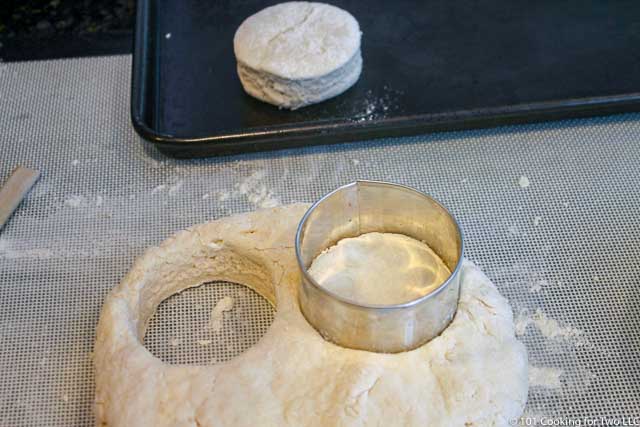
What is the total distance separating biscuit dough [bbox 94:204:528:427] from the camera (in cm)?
142

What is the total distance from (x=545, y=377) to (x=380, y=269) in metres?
0.45

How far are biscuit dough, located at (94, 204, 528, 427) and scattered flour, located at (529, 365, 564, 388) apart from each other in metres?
0.09

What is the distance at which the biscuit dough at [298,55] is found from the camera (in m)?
2.13

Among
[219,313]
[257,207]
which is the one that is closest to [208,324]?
[219,313]

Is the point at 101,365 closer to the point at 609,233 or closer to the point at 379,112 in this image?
the point at 379,112

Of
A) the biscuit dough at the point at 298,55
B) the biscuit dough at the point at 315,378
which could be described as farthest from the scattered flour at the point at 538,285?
the biscuit dough at the point at 298,55

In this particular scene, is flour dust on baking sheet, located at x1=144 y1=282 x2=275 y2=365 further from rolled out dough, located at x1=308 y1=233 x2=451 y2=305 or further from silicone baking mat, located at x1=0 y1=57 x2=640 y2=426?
rolled out dough, located at x1=308 y1=233 x2=451 y2=305

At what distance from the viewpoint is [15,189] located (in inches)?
79.5

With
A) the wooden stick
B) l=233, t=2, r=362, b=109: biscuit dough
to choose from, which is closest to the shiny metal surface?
l=233, t=2, r=362, b=109: biscuit dough

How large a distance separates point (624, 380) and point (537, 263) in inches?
14.1

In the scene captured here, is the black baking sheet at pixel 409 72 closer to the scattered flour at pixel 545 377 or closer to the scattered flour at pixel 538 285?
the scattered flour at pixel 538 285

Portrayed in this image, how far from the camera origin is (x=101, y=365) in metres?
1.56

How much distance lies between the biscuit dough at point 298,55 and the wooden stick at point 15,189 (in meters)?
0.69

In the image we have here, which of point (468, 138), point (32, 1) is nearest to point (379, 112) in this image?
point (468, 138)
